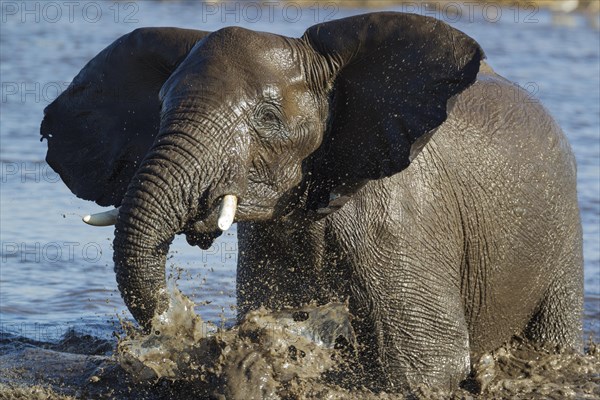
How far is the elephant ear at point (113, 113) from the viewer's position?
7.05m

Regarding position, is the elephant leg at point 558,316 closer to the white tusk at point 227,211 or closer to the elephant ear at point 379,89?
the elephant ear at point 379,89

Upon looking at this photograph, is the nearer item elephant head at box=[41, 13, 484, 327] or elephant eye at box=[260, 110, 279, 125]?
elephant head at box=[41, 13, 484, 327]

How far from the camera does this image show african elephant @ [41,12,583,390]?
20.2 ft

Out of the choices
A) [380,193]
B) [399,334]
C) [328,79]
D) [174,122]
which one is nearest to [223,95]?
[174,122]

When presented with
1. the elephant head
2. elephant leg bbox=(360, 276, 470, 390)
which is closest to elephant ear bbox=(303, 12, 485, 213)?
the elephant head

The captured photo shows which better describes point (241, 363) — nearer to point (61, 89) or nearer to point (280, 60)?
point (280, 60)

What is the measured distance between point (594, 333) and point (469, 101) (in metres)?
3.31

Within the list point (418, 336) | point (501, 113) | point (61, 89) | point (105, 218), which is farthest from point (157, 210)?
point (61, 89)

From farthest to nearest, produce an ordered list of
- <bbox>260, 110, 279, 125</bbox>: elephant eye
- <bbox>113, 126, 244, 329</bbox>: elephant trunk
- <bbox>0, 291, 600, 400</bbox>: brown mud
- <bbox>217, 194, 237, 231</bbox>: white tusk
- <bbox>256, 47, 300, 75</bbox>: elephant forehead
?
<bbox>0, 291, 600, 400</bbox>: brown mud, <bbox>256, 47, 300, 75</bbox>: elephant forehead, <bbox>260, 110, 279, 125</bbox>: elephant eye, <bbox>217, 194, 237, 231</bbox>: white tusk, <bbox>113, 126, 244, 329</bbox>: elephant trunk

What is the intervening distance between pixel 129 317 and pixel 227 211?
4162 mm

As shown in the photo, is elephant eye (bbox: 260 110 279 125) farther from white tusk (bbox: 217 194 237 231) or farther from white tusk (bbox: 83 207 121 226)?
white tusk (bbox: 83 207 121 226)

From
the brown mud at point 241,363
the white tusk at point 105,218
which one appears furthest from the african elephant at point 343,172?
the white tusk at point 105,218

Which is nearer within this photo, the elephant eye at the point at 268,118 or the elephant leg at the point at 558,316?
the elephant eye at the point at 268,118

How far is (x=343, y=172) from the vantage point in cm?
670
